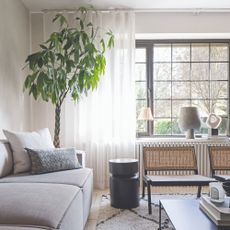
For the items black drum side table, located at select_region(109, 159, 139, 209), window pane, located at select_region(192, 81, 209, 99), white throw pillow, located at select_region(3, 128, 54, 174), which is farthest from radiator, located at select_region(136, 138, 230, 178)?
white throw pillow, located at select_region(3, 128, 54, 174)

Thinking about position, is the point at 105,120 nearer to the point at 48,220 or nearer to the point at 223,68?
the point at 223,68

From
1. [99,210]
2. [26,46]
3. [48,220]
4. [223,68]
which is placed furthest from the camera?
[223,68]

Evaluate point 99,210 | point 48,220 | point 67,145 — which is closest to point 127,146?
point 67,145

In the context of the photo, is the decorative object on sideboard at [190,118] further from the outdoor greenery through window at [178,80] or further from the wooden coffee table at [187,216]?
the wooden coffee table at [187,216]

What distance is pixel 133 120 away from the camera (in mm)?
4219

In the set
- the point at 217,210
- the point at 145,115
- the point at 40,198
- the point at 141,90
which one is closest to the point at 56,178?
the point at 40,198

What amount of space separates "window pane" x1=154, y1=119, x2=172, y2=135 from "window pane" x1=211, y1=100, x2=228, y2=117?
2.31 feet

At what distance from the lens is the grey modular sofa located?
65.2 inches

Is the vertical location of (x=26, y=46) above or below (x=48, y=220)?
above

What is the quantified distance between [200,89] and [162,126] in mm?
799

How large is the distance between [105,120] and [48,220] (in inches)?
104

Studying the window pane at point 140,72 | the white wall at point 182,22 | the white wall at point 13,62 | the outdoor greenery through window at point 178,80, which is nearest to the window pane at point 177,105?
the outdoor greenery through window at point 178,80

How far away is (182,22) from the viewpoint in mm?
4340

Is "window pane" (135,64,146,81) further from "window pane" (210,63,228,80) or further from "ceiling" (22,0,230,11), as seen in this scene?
"window pane" (210,63,228,80)
